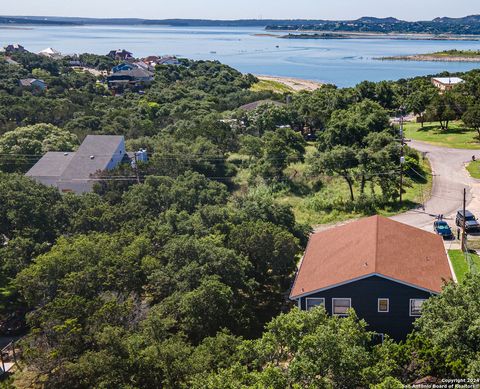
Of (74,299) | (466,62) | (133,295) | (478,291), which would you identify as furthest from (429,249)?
(466,62)

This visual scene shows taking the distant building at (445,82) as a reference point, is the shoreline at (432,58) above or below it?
above

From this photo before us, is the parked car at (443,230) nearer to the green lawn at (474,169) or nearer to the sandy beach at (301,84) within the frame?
the green lawn at (474,169)

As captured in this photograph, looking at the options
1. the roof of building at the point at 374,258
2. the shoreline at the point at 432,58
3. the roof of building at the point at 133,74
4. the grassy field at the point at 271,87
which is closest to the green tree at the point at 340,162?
the roof of building at the point at 374,258

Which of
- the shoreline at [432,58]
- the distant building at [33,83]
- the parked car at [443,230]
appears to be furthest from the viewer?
the shoreline at [432,58]

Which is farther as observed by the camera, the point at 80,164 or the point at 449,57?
the point at 449,57

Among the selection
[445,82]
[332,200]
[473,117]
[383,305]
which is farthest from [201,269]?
[445,82]

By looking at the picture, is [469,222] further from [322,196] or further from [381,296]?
[381,296]
